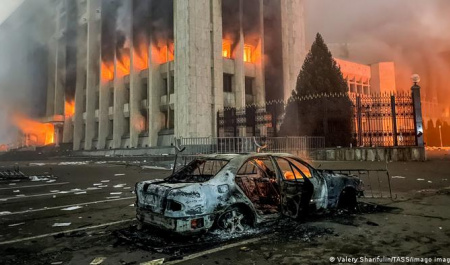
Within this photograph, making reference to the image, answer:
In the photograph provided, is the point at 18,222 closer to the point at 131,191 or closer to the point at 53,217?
the point at 53,217

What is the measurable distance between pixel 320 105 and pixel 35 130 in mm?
48716

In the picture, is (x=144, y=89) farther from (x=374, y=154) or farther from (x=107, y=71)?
(x=374, y=154)

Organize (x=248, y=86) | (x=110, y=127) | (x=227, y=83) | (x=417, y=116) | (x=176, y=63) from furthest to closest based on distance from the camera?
(x=110, y=127), (x=248, y=86), (x=227, y=83), (x=176, y=63), (x=417, y=116)

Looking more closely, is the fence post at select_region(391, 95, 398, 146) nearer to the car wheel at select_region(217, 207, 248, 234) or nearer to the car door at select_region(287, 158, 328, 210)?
the car door at select_region(287, 158, 328, 210)

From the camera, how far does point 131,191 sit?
32.8 feet

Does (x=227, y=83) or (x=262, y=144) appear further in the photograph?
(x=227, y=83)

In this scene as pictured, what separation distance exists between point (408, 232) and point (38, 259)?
16.7ft

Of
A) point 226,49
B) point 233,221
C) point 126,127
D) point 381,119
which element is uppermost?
point 226,49

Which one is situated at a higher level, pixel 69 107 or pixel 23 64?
pixel 23 64

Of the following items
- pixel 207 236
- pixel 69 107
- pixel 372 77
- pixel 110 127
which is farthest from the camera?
pixel 372 77

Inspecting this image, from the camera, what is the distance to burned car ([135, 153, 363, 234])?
13.9ft

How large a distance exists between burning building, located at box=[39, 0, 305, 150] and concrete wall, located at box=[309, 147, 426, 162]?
29.9ft

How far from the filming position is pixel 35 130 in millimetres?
51656

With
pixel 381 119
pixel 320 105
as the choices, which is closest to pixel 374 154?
pixel 381 119
